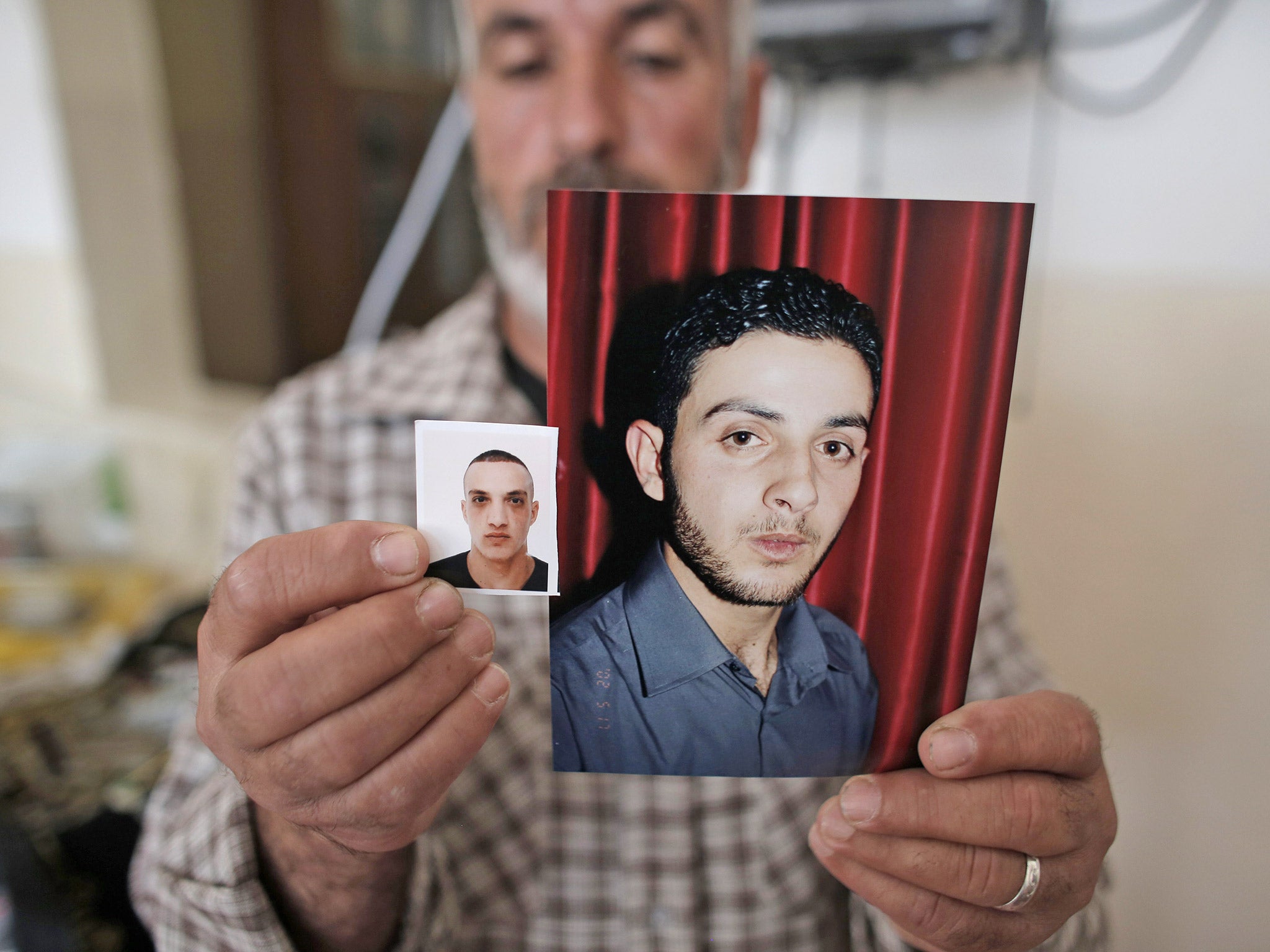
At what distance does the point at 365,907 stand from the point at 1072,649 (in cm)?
64

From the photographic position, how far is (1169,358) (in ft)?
1.95

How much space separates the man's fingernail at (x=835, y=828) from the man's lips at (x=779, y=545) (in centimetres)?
14

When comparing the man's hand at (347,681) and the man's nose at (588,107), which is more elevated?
the man's nose at (588,107)

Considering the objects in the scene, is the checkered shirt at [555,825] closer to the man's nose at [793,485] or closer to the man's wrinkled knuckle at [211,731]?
the man's wrinkled knuckle at [211,731]

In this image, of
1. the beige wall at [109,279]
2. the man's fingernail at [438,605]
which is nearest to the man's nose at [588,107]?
the man's fingernail at [438,605]

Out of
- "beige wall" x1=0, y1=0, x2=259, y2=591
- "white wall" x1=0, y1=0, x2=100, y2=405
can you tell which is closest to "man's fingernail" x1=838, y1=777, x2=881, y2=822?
"beige wall" x1=0, y1=0, x2=259, y2=591

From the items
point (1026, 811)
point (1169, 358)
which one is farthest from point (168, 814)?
point (1169, 358)

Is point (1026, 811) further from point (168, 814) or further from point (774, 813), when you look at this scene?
point (168, 814)

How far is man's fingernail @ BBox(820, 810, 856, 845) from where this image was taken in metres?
0.38

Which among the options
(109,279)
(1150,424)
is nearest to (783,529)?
(1150,424)

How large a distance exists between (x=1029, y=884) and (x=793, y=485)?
26 centimetres

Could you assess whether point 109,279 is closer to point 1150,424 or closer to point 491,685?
point 491,685

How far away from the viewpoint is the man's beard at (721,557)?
14.3 inches

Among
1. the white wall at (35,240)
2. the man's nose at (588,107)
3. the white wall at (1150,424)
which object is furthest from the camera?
the white wall at (35,240)
